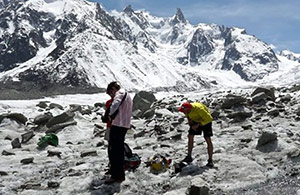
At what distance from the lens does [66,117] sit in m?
22.0

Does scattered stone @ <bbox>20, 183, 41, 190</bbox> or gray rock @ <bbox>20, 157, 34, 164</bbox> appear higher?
gray rock @ <bbox>20, 157, 34, 164</bbox>

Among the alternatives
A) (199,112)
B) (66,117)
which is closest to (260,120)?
(199,112)

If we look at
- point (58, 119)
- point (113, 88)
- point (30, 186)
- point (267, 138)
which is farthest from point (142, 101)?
point (30, 186)

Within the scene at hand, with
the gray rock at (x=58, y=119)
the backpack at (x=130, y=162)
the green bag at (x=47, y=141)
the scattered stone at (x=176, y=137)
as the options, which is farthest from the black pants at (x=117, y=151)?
the gray rock at (x=58, y=119)

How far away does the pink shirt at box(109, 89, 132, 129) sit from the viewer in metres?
10.1

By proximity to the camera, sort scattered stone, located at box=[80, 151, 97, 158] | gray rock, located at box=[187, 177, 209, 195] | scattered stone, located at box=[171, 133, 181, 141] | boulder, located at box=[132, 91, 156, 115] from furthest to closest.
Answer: boulder, located at box=[132, 91, 156, 115]
scattered stone, located at box=[171, 133, 181, 141]
scattered stone, located at box=[80, 151, 97, 158]
gray rock, located at box=[187, 177, 209, 195]

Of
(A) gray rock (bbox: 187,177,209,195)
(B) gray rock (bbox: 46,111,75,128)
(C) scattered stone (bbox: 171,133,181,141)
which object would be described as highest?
(B) gray rock (bbox: 46,111,75,128)

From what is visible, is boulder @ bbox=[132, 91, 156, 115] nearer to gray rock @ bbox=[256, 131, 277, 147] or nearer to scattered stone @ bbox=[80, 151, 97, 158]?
scattered stone @ bbox=[80, 151, 97, 158]

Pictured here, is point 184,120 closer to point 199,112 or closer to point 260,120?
point 260,120

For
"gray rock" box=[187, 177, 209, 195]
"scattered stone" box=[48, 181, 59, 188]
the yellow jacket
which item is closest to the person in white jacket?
"scattered stone" box=[48, 181, 59, 188]

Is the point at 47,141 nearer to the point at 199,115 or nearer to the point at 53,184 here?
the point at 53,184

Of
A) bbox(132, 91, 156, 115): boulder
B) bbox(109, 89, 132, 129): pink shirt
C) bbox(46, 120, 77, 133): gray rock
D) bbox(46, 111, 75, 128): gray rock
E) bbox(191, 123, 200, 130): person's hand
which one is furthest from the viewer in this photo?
bbox(132, 91, 156, 115): boulder

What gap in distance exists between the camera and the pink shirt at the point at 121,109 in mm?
10082

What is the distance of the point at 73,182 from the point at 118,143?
1.73 metres
